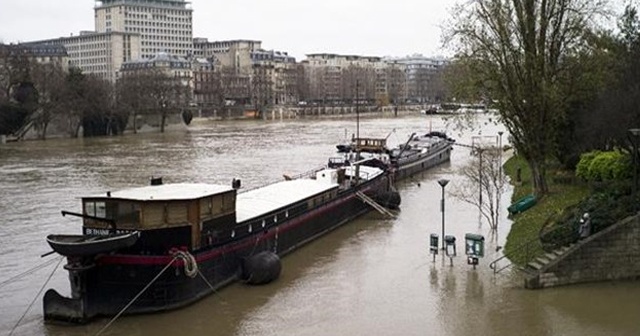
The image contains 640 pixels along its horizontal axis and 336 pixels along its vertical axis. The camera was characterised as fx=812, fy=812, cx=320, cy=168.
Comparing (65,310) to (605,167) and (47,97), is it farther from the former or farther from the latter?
(47,97)

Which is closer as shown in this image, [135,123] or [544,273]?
[544,273]

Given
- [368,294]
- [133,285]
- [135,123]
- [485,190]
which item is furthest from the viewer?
[135,123]

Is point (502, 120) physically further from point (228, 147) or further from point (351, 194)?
point (228, 147)

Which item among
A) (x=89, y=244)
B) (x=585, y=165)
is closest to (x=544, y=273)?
(x=585, y=165)

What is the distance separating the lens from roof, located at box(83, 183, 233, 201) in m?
24.4

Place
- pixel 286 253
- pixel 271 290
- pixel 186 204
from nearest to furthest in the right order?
1. pixel 186 204
2. pixel 271 290
3. pixel 286 253

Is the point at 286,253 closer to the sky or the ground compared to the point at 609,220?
closer to the ground

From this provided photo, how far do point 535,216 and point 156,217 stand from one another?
16.9 m

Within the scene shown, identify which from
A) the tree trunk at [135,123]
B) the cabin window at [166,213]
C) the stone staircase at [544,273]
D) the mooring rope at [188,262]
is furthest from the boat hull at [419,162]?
the tree trunk at [135,123]

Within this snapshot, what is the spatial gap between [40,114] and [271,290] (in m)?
89.8

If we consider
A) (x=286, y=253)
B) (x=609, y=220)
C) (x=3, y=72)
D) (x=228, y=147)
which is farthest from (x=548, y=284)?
(x=3, y=72)

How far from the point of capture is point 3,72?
113062mm

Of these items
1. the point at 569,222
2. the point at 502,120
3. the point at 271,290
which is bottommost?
the point at 271,290

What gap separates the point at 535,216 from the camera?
1326 inches
